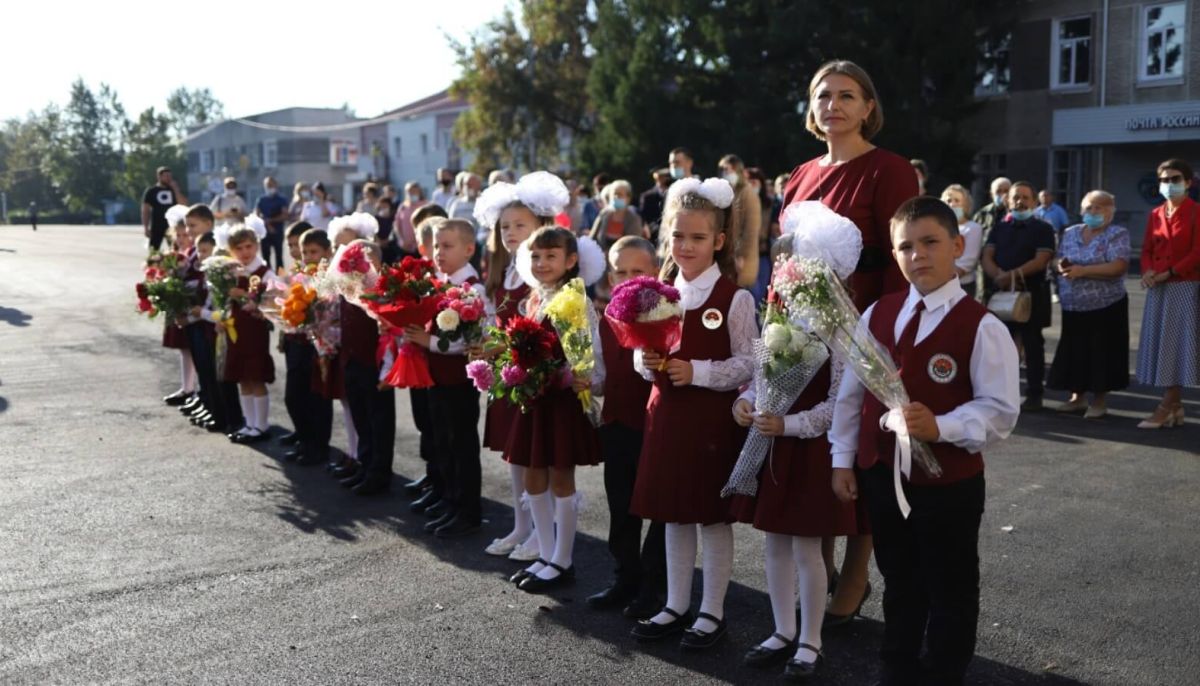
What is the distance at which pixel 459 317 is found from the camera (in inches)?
250

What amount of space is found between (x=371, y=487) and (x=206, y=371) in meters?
3.22

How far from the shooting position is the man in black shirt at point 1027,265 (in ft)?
34.1

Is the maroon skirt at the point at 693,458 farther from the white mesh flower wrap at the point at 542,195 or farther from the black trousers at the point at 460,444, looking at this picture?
the black trousers at the point at 460,444

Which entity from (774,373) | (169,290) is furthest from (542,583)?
(169,290)

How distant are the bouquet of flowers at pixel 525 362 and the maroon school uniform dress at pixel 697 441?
91 centimetres

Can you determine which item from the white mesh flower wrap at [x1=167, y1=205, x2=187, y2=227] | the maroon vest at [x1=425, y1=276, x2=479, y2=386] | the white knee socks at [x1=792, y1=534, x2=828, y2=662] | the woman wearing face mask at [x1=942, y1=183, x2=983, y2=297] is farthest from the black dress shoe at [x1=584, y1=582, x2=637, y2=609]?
the white mesh flower wrap at [x1=167, y1=205, x2=187, y2=227]

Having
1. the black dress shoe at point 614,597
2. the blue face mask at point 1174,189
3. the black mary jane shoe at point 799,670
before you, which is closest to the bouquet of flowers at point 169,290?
the black dress shoe at point 614,597

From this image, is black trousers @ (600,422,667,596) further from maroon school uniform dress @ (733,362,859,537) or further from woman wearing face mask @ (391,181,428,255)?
woman wearing face mask @ (391,181,428,255)

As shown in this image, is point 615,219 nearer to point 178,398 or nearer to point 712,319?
point 178,398

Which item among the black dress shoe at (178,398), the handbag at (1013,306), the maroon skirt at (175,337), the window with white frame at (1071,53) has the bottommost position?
the black dress shoe at (178,398)

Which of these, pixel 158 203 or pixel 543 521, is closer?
pixel 543 521

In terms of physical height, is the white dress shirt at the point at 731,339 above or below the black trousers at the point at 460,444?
above

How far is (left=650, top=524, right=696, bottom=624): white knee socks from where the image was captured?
5.05 meters

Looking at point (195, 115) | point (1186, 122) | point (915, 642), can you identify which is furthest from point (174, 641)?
point (195, 115)
